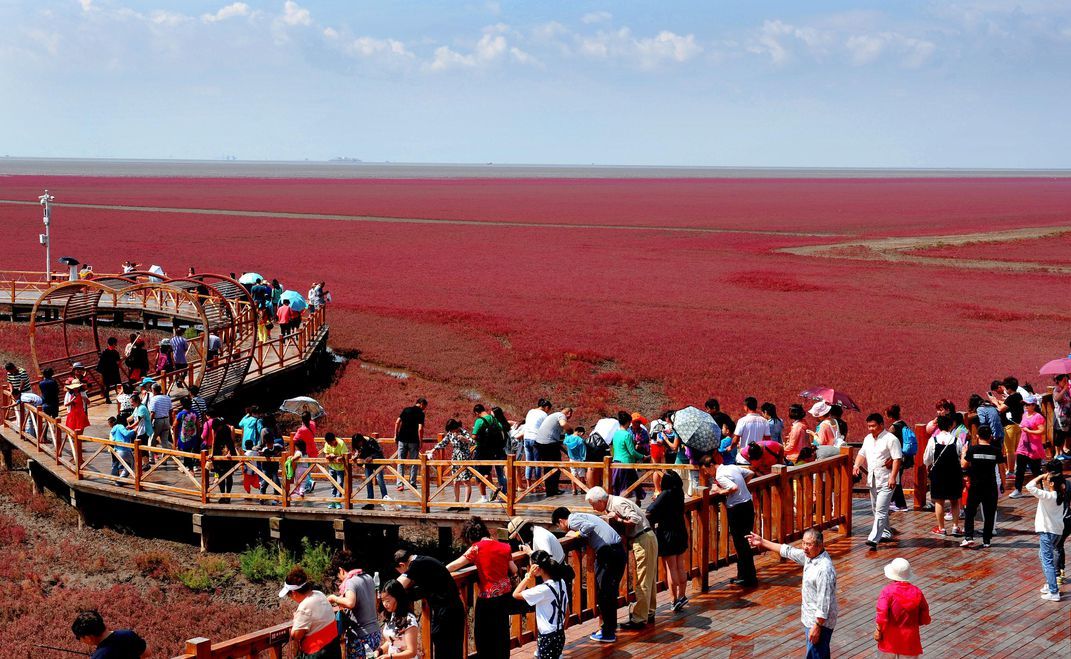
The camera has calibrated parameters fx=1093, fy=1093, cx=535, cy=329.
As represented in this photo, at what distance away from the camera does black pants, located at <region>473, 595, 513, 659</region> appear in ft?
27.7

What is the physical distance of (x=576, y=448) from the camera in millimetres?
15312

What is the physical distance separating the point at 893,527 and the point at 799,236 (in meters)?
72.6

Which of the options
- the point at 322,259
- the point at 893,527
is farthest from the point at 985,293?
the point at 893,527

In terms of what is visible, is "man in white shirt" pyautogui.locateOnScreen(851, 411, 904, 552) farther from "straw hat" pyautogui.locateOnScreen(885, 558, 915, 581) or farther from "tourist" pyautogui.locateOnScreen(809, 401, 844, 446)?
"straw hat" pyautogui.locateOnScreen(885, 558, 915, 581)

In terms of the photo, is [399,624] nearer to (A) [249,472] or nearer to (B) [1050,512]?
(B) [1050,512]

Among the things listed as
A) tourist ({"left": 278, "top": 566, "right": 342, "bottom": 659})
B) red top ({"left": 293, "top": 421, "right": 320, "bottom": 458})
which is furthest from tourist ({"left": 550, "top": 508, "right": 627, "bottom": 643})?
red top ({"left": 293, "top": 421, "right": 320, "bottom": 458})

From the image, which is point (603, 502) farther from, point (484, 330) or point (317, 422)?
point (484, 330)

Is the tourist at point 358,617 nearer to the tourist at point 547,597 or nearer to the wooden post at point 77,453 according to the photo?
the tourist at point 547,597

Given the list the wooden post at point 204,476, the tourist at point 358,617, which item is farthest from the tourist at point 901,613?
the wooden post at point 204,476

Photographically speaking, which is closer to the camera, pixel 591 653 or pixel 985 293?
pixel 591 653

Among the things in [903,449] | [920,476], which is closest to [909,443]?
[903,449]

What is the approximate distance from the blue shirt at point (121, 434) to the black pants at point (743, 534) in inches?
409

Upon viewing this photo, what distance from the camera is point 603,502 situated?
31.0ft

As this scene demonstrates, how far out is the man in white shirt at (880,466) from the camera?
11.8 metres
